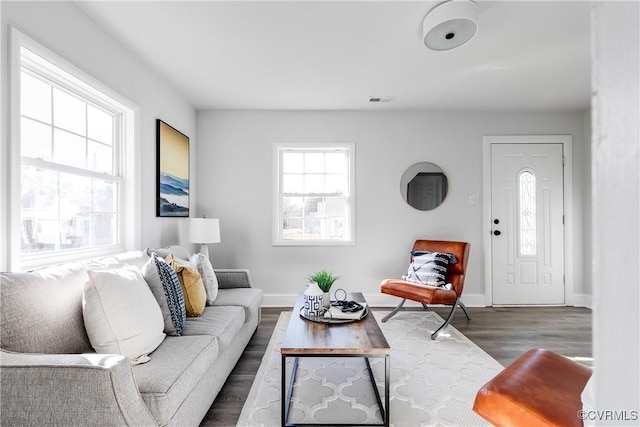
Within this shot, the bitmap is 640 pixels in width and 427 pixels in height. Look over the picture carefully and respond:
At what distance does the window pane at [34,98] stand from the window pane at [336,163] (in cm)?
287

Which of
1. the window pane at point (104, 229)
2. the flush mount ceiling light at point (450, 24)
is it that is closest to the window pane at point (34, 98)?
the window pane at point (104, 229)

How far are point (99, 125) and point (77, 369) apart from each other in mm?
1960

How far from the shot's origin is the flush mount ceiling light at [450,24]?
2.02 meters

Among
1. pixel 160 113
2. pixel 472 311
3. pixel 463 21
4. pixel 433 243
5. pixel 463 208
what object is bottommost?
pixel 472 311

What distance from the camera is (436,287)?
10.9 feet

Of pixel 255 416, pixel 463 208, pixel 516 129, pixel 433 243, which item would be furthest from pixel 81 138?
pixel 516 129

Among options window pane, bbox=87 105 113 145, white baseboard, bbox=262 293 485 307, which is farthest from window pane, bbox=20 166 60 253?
white baseboard, bbox=262 293 485 307

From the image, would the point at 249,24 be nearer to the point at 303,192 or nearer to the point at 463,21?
the point at 463,21

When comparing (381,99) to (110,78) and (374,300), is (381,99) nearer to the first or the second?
(374,300)

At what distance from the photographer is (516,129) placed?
13.8ft

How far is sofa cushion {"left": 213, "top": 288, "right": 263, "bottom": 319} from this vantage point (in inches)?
104

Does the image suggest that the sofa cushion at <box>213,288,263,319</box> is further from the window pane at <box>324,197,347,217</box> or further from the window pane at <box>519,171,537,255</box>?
the window pane at <box>519,171,537,255</box>

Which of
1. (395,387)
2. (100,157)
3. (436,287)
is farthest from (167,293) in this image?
(436,287)

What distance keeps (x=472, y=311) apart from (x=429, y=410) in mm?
2364
